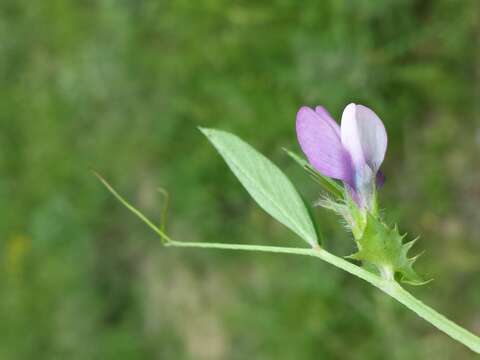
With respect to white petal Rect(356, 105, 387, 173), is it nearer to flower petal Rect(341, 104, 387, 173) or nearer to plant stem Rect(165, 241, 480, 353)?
flower petal Rect(341, 104, 387, 173)

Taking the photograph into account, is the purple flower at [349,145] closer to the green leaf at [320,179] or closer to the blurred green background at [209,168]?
the green leaf at [320,179]

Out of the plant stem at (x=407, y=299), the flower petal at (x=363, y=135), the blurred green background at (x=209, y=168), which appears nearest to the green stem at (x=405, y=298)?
the plant stem at (x=407, y=299)

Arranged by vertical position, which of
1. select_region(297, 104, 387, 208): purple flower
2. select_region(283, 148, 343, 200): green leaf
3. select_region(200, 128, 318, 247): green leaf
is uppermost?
select_region(297, 104, 387, 208): purple flower

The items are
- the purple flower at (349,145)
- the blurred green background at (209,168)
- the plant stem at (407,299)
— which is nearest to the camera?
the plant stem at (407,299)

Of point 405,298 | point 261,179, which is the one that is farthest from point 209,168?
point 405,298

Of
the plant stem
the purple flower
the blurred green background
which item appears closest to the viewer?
the plant stem

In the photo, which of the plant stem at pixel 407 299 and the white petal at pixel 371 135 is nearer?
the plant stem at pixel 407 299

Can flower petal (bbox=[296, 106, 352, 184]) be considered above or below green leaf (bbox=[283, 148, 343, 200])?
above

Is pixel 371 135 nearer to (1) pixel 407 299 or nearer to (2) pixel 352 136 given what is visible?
(2) pixel 352 136

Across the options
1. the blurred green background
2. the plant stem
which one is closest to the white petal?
the plant stem

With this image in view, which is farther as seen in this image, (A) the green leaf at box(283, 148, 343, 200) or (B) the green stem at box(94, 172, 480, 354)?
(A) the green leaf at box(283, 148, 343, 200)
